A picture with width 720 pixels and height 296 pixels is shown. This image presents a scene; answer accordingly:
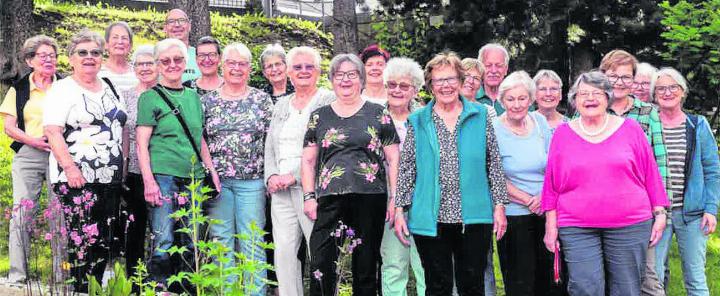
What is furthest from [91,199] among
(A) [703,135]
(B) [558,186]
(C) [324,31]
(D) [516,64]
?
(C) [324,31]

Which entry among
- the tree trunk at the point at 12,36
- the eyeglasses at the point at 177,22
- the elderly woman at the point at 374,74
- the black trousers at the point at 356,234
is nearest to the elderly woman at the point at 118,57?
the eyeglasses at the point at 177,22

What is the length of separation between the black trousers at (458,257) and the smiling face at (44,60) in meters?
3.24

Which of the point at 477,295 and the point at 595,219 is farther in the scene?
the point at 477,295

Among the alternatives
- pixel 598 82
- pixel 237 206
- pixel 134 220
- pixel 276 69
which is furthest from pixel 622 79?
pixel 134 220

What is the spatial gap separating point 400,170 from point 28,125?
297 centimetres

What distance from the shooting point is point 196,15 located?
10273mm

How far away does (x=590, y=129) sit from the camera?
4879 mm

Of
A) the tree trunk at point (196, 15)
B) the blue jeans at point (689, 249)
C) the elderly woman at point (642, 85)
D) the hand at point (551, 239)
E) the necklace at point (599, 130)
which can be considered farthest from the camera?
the tree trunk at point (196, 15)

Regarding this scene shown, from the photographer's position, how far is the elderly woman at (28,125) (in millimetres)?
6098

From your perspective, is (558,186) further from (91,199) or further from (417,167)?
(91,199)

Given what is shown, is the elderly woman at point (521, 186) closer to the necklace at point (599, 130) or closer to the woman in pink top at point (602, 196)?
the woman in pink top at point (602, 196)

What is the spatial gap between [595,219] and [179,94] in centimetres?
290

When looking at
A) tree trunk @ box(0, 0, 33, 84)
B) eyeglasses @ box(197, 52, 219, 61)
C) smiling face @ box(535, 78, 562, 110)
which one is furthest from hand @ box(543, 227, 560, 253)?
tree trunk @ box(0, 0, 33, 84)

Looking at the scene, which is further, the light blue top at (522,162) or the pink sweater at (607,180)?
the light blue top at (522,162)
